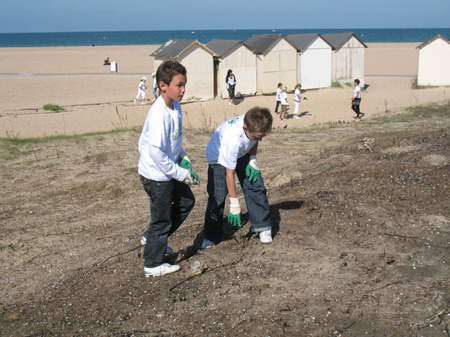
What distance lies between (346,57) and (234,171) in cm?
2291

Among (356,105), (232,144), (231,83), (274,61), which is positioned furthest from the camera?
(274,61)

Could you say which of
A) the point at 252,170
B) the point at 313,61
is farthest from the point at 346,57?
the point at 252,170

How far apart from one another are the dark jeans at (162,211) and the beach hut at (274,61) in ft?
63.2

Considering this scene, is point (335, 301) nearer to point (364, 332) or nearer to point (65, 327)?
point (364, 332)

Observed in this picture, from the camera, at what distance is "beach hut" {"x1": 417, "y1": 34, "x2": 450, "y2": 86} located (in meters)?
24.7

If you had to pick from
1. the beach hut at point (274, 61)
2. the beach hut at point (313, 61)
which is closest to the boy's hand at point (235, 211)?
the beach hut at point (274, 61)

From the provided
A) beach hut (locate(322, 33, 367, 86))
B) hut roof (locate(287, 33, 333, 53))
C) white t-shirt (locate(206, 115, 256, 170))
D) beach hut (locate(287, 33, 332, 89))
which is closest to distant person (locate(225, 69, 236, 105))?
beach hut (locate(287, 33, 332, 89))

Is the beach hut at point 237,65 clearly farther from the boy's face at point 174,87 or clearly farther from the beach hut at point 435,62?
the boy's face at point 174,87

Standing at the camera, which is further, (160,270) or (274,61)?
(274,61)

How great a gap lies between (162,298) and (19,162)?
25.8ft

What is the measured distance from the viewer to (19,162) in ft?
36.2

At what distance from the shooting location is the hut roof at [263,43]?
2330cm

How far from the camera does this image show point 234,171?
15.4 feet

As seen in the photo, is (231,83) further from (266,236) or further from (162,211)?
(162,211)
